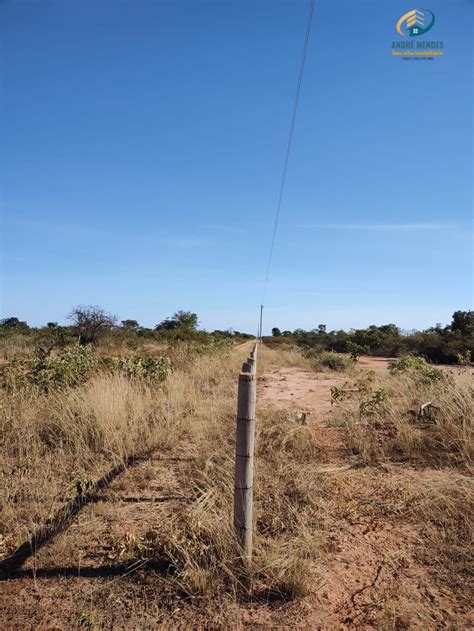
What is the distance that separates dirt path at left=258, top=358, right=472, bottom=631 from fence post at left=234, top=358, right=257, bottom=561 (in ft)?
1.60

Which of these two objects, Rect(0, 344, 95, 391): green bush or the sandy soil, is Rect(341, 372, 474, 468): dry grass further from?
Rect(0, 344, 95, 391): green bush

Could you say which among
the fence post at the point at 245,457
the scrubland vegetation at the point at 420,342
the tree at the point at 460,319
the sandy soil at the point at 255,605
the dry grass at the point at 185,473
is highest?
the tree at the point at 460,319

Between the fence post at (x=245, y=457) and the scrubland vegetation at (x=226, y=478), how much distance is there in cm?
11

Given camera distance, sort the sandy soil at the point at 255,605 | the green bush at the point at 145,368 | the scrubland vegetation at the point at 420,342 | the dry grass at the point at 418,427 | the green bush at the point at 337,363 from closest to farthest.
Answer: the sandy soil at the point at 255,605
the dry grass at the point at 418,427
the green bush at the point at 145,368
the green bush at the point at 337,363
the scrubland vegetation at the point at 420,342

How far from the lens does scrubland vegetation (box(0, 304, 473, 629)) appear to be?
7.76ft

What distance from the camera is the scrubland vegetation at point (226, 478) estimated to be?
2.37m

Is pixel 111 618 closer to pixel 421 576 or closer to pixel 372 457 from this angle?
pixel 421 576

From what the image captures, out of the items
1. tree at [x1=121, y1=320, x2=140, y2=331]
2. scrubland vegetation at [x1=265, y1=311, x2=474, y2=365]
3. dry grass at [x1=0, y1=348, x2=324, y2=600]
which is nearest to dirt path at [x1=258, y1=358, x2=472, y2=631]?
dry grass at [x1=0, y1=348, x2=324, y2=600]

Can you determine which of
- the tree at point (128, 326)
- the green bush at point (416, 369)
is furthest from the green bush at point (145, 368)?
the tree at point (128, 326)

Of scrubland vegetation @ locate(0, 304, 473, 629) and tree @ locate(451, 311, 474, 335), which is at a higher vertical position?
tree @ locate(451, 311, 474, 335)

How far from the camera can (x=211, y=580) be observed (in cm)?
239

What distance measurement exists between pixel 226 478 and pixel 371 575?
1.42 m

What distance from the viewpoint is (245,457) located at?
2.43 meters

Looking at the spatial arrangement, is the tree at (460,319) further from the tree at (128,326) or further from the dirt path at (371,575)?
the dirt path at (371,575)
